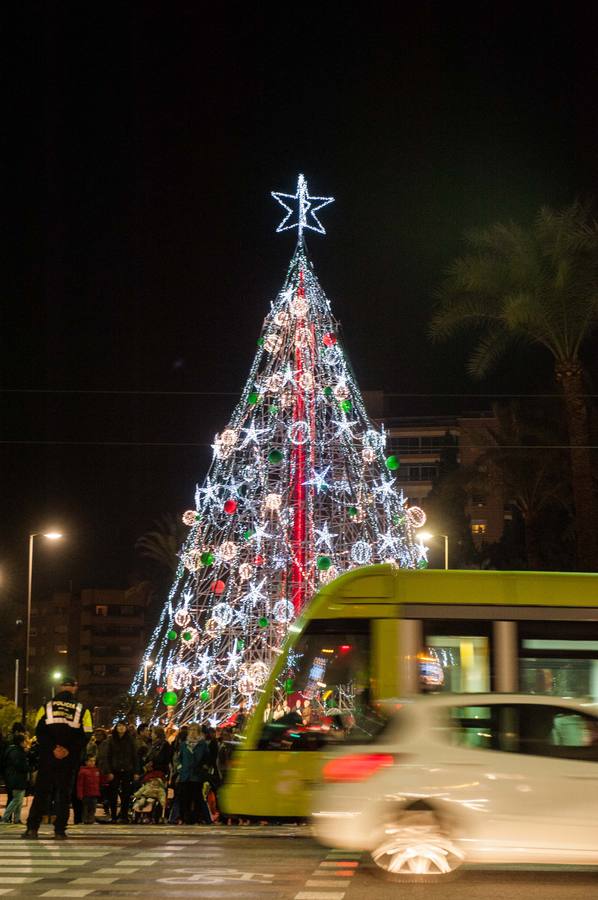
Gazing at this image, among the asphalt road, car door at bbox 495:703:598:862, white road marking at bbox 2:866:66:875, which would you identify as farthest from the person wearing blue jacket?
car door at bbox 495:703:598:862

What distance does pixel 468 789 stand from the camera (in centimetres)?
1001

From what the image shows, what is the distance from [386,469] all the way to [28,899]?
22136 mm

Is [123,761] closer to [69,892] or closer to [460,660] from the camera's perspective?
[460,660]

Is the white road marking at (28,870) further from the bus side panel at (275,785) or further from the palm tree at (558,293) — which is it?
the palm tree at (558,293)

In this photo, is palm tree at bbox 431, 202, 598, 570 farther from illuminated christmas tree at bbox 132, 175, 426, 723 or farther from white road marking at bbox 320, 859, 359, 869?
white road marking at bbox 320, 859, 359, 869

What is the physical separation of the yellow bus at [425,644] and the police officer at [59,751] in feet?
7.14

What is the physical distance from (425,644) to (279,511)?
1655cm

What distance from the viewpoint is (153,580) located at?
78938 mm

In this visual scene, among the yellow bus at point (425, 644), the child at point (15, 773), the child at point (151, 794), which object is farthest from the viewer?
the child at point (151, 794)

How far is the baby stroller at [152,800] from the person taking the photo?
1911 centimetres

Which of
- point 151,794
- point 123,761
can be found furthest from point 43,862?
point 123,761

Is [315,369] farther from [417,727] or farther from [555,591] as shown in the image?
[417,727]

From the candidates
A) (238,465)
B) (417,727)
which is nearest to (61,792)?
(417,727)

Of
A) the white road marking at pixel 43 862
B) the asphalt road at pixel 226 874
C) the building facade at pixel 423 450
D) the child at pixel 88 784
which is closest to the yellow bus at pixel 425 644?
the asphalt road at pixel 226 874
